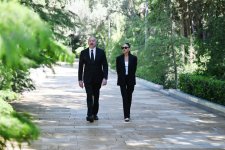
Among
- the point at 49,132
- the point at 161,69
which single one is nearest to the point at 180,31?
the point at 161,69

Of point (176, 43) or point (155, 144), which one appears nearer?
point (155, 144)

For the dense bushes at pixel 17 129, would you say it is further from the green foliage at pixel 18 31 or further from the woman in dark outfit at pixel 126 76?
the woman in dark outfit at pixel 126 76

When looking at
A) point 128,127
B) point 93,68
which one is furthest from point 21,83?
point 128,127

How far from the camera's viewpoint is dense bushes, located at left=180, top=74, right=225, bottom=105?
13.2 meters

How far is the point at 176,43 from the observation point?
18.8m

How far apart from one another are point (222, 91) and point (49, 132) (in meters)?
5.88

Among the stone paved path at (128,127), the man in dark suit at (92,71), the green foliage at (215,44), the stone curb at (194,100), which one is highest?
the green foliage at (215,44)

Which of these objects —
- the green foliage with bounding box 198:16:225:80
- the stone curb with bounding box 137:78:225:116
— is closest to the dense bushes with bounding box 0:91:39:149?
the stone curb with bounding box 137:78:225:116

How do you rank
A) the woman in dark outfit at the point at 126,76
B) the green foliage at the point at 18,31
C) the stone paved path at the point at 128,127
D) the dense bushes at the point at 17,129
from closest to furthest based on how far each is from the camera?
the green foliage at the point at 18,31
the dense bushes at the point at 17,129
the stone paved path at the point at 128,127
the woman in dark outfit at the point at 126,76

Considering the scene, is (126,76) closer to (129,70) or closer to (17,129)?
(129,70)

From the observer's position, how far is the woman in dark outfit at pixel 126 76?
1068 centimetres

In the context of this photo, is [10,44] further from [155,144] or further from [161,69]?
[161,69]

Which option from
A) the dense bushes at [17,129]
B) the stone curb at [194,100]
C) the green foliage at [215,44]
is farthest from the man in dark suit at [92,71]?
the dense bushes at [17,129]

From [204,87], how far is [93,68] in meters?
5.43
